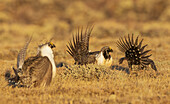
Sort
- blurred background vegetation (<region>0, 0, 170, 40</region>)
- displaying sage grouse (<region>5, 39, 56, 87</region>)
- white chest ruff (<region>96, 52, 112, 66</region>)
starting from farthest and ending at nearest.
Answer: blurred background vegetation (<region>0, 0, 170, 40</region>) → white chest ruff (<region>96, 52, 112, 66</region>) → displaying sage grouse (<region>5, 39, 56, 87</region>)

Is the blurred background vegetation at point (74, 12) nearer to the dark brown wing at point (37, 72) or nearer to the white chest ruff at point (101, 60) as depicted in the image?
the white chest ruff at point (101, 60)

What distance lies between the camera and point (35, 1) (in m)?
43.6

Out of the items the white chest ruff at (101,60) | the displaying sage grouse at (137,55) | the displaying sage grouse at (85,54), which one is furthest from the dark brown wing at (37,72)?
the displaying sage grouse at (137,55)

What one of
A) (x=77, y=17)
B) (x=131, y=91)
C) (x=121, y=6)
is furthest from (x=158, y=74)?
(x=121, y=6)

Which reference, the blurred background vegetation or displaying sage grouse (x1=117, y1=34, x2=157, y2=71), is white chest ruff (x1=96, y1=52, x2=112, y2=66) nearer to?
displaying sage grouse (x1=117, y1=34, x2=157, y2=71)

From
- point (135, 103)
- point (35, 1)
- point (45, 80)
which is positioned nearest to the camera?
point (135, 103)

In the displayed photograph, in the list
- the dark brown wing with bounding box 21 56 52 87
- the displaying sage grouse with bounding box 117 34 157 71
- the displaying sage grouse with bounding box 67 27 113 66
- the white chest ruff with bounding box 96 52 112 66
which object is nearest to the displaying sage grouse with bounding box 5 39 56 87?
the dark brown wing with bounding box 21 56 52 87

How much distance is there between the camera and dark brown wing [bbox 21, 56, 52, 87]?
17.2 ft

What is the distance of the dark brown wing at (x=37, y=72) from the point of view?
5257mm

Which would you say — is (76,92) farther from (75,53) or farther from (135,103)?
(75,53)

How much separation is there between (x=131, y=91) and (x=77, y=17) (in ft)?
108

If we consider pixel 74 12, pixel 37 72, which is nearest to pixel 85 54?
pixel 37 72

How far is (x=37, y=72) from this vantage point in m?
5.33

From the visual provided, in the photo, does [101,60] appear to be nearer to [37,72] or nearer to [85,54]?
[85,54]
